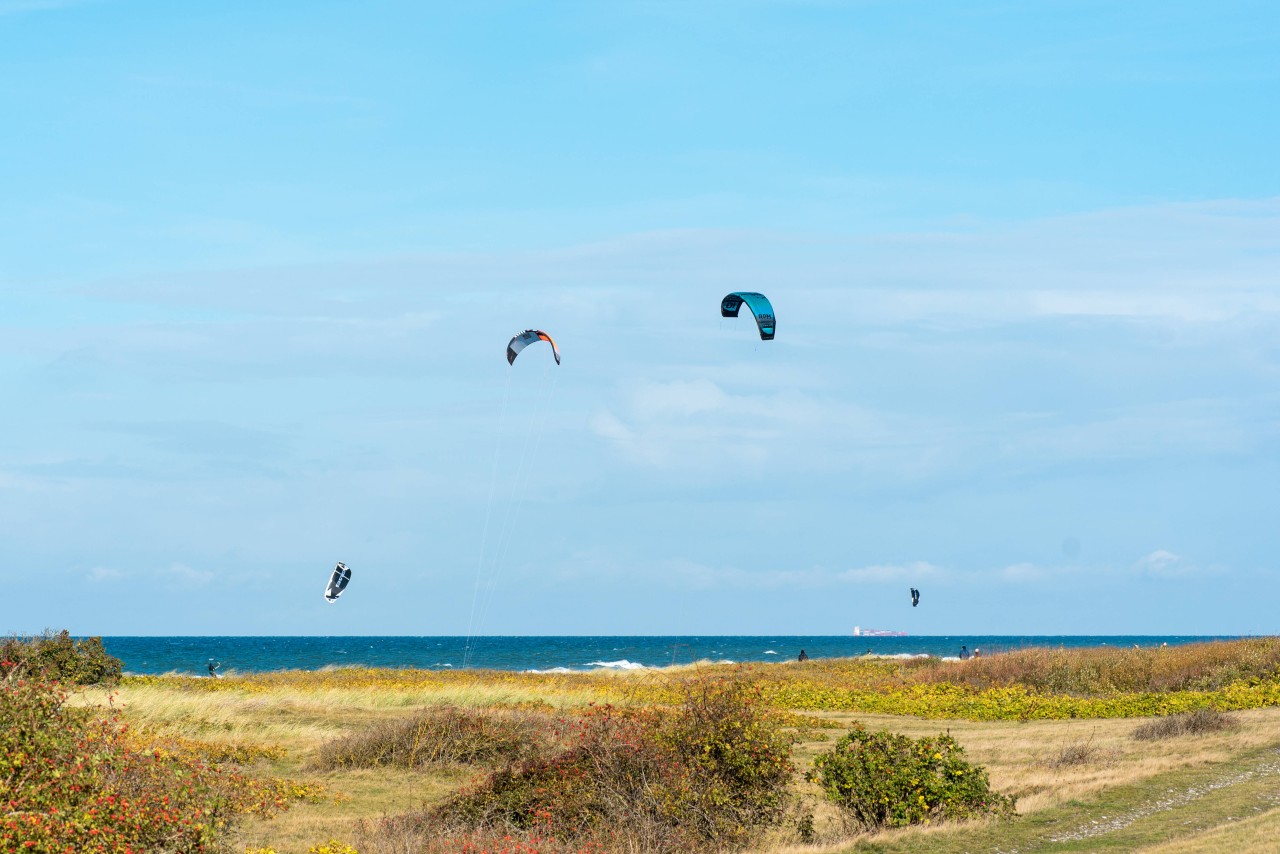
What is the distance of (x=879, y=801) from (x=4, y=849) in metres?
11.6

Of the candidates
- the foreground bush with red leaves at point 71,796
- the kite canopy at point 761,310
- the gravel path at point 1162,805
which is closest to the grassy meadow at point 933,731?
the gravel path at point 1162,805

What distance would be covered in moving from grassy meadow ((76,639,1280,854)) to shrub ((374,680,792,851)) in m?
0.49

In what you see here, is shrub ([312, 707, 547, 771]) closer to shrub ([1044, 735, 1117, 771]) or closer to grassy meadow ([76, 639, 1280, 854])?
grassy meadow ([76, 639, 1280, 854])

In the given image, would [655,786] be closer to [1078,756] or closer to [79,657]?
[1078,756]

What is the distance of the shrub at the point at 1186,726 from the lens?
87.0 feet

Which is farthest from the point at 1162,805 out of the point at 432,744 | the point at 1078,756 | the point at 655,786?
the point at 432,744

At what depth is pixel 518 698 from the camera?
36.8 metres

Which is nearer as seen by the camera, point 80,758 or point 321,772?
point 80,758

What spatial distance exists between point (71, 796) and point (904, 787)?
443 inches

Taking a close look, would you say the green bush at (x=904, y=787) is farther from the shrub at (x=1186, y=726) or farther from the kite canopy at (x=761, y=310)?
the shrub at (x=1186, y=726)

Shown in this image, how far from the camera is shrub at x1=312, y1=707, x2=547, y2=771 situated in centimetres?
2366

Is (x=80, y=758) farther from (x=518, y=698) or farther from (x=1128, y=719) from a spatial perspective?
(x=1128, y=719)

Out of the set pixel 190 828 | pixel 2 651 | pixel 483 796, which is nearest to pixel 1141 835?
pixel 483 796

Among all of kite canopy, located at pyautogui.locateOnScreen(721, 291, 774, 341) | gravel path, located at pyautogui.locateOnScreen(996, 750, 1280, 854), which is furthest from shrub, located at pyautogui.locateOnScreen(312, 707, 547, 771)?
gravel path, located at pyautogui.locateOnScreen(996, 750, 1280, 854)
